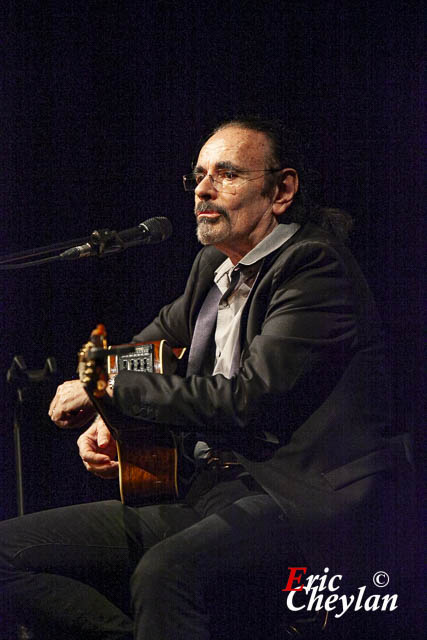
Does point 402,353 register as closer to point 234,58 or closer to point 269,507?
point 269,507

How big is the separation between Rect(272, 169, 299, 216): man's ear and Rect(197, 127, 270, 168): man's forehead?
0.35 ft

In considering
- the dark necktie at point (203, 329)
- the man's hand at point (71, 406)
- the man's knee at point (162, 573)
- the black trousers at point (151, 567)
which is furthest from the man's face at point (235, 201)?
the man's knee at point (162, 573)

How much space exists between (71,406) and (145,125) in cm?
147

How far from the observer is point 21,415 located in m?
2.00

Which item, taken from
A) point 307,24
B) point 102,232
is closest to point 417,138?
point 307,24

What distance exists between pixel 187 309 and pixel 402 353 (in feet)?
2.86

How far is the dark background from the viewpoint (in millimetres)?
2896

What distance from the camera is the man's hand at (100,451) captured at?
2555 millimetres

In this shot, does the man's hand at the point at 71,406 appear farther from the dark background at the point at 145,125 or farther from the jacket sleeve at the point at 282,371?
the dark background at the point at 145,125

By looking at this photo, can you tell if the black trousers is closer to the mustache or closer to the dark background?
the dark background

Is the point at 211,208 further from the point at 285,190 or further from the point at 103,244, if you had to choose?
the point at 103,244

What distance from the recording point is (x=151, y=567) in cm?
191

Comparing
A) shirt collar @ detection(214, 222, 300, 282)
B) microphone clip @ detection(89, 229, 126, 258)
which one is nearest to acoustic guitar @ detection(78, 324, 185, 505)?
microphone clip @ detection(89, 229, 126, 258)

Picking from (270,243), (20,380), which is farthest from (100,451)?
(270,243)
